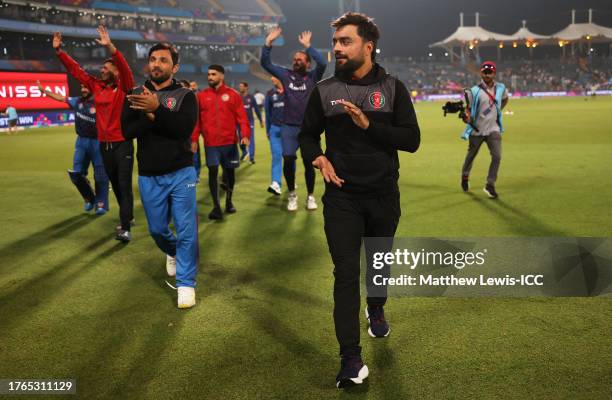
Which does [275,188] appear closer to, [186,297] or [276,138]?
[276,138]

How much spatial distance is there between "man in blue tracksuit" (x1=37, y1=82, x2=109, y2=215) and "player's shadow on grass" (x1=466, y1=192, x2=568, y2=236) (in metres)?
5.81

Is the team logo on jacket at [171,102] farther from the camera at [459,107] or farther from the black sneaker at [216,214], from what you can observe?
the camera at [459,107]

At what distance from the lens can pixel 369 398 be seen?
2953mm

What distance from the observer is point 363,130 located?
3.10m

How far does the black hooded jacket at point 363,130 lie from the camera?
3119 millimetres

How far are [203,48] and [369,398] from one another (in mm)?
70719

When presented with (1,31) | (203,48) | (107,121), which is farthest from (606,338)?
(203,48)

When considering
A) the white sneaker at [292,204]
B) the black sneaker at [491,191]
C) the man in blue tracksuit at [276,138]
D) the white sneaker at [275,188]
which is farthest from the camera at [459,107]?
the white sneaker at [275,188]

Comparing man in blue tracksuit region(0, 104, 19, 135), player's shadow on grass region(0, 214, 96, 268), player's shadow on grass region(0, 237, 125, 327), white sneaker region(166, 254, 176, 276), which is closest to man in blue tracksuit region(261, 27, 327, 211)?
white sneaker region(166, 254, 176, 276)

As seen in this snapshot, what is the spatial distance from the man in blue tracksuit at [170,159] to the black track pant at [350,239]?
1.57m

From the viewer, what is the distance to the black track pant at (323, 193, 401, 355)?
3.07 meters

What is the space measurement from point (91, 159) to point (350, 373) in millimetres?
6375

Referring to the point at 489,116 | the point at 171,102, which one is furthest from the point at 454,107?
the point at 171,102

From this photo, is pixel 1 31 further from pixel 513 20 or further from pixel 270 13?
pixel 513 20
